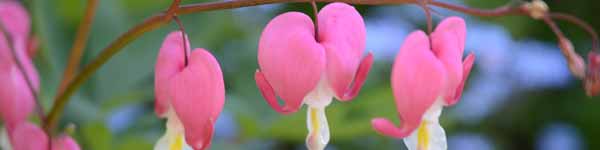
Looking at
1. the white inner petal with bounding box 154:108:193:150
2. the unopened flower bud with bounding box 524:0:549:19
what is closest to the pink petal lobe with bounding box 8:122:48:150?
the white inner petal with bounding box 154:108:193:150

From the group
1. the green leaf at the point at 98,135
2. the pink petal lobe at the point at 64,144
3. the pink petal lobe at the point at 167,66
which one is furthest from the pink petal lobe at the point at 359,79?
the green leaf at the point at 98,135

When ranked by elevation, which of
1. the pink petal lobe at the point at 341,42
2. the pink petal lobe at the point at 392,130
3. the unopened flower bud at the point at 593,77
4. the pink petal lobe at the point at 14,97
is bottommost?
the pink petal lobe at the point at 14,97

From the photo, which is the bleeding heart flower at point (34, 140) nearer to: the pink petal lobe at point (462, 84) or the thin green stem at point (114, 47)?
the thin green stem at point (114, 47)

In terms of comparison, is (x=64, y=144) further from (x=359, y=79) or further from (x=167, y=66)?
(x=359, y=79)

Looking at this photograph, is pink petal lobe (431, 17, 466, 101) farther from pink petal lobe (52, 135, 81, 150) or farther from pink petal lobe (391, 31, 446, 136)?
pink petal lobe (52, 135, 81, 150)

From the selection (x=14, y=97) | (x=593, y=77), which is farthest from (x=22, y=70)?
(x=593, y=77)

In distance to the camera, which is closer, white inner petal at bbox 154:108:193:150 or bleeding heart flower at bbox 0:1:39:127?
white inner petal at bbox 154:108:193:150
